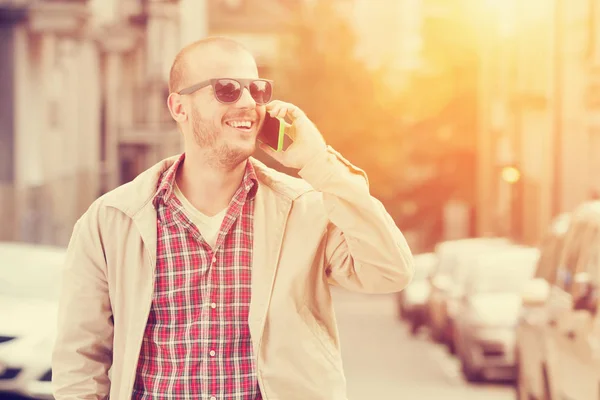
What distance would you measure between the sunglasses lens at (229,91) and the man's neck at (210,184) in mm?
195

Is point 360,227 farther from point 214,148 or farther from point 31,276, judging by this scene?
point 31,276

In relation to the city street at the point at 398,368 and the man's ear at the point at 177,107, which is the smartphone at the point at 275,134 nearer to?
the man's ear at the point at 177,107

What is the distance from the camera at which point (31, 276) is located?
31.6 feet

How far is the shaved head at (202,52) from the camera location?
11.4 feet

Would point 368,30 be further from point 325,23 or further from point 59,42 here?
point 59,42

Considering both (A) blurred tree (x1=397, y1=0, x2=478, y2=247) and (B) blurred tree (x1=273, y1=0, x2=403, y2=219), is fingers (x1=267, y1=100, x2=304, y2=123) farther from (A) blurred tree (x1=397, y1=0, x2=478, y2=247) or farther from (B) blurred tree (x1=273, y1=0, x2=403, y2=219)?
(A) blurred tree (x1=397, y1=0, x2=478, y2=247)

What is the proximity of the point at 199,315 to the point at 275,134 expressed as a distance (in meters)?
0.52

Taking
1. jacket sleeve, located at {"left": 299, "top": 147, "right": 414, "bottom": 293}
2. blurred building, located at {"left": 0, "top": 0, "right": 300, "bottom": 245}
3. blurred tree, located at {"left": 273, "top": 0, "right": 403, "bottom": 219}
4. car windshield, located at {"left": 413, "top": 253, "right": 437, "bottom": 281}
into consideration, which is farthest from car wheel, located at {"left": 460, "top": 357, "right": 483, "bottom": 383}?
blurred tree, located at {"left": 273, "top": 0, "right": 403, "bottom": 219}

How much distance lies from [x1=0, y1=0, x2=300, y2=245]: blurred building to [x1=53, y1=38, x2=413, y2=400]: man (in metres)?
17.7

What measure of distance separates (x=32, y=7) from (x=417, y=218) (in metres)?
36.7

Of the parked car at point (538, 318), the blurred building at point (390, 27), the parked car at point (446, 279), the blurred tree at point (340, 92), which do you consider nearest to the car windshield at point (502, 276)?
the parked car at point (446, 279)

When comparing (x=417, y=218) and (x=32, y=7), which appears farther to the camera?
(x=417, y=218)

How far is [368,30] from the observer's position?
2761 inches

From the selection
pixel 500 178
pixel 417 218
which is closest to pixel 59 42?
pixel 500 178
